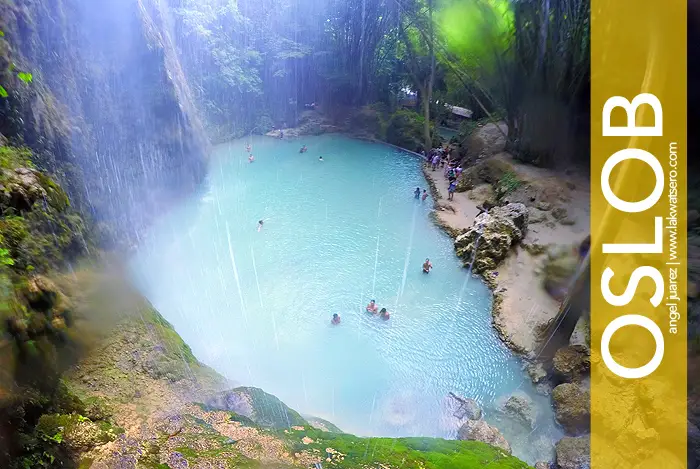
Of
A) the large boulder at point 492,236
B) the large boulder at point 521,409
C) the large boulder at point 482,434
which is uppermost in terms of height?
the large boulder at point 492,236

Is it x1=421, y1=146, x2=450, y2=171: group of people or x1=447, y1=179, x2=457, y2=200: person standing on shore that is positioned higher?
x1=421, y1=146, x2=450, y2=171: group of people

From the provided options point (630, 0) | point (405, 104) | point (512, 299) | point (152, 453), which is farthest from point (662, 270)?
point (405, 104)

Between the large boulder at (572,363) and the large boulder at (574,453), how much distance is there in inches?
65.0

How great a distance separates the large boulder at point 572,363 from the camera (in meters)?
9.66

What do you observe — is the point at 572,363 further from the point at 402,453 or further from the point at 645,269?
the point at 402,453

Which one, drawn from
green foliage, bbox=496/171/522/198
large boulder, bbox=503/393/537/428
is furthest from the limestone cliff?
green foliage, bbox=496/171/522/198

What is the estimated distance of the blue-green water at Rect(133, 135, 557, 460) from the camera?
955 centimetres

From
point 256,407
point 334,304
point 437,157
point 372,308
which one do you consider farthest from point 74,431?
point 437,157

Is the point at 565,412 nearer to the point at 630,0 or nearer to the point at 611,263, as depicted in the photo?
the point at 611,263

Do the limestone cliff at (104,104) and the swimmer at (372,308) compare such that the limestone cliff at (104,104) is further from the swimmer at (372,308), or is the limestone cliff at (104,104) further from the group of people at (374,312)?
the swimmer at (372,308)

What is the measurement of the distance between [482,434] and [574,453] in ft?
5.46

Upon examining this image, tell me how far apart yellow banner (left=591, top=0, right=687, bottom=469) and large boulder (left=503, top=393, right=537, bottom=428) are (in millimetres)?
1158

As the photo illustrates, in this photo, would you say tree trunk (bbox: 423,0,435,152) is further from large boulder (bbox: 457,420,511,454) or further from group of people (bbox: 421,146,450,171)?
large boulder (bbox: 457,420,511,454)

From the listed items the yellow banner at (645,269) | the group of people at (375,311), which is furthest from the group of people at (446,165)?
the group of people at (375,311)
